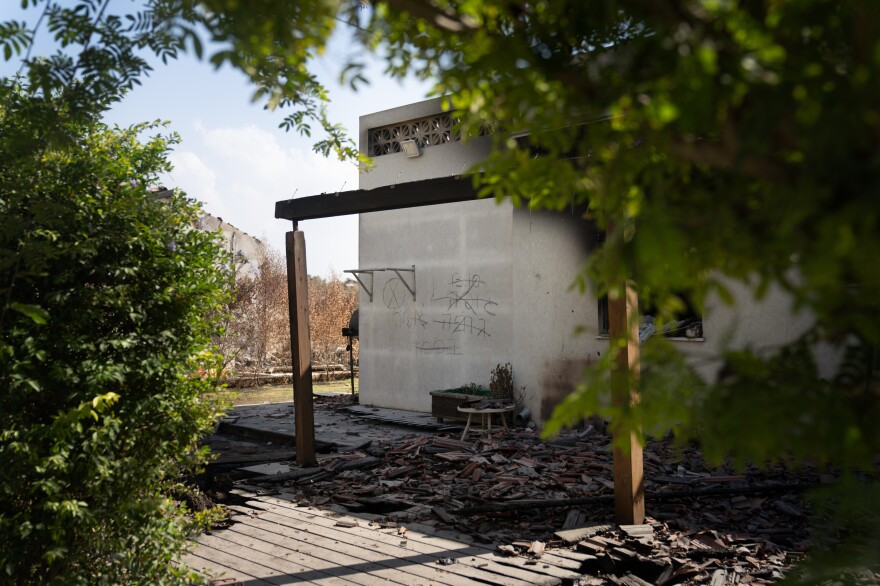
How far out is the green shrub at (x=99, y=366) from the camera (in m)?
4.18

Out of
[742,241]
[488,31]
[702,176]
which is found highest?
[488,31]

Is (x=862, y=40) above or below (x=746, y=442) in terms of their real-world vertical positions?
above

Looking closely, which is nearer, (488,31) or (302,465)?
(488,31)

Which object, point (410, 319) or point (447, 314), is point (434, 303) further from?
point (410, 319)

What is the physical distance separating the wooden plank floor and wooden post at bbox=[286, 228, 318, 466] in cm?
237

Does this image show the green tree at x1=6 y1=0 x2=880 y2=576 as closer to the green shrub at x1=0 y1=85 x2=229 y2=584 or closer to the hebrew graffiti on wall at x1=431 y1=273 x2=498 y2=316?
the green shrub at x1=0 y1=85 x2=229 y2=584

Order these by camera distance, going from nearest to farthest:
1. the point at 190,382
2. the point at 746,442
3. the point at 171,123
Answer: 1. the point at 746,442
2. the point at 190,382
3. the point at 171,123

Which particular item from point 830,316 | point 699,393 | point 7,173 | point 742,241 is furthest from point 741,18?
point 7,173

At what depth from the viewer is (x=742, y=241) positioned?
1350 mm

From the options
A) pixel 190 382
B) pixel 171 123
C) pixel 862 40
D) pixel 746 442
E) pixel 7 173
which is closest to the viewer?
pixel 862 40

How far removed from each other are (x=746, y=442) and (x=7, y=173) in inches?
176

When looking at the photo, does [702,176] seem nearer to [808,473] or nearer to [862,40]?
[862,40]

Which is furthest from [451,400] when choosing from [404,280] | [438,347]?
[404,280]

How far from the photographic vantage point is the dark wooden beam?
8148mm
